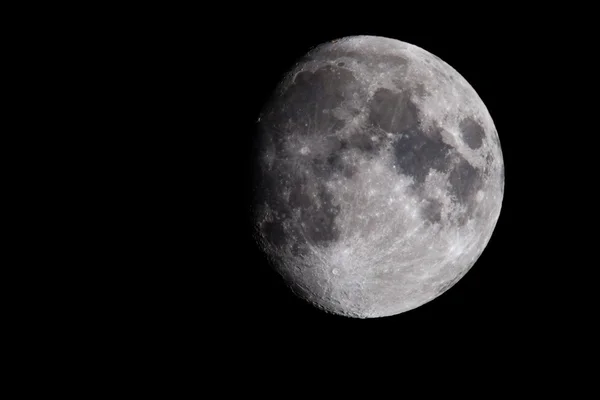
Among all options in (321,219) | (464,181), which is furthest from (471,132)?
(321,219)

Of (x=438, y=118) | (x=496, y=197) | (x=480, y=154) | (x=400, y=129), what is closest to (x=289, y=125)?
(x=400, y=129)

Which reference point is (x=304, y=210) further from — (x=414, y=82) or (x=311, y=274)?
(x=414, y=82)

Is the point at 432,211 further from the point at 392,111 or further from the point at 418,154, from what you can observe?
the point at 392,111

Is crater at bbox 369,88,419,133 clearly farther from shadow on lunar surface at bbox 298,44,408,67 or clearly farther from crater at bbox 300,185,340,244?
crater at bbox 300,185,340,244

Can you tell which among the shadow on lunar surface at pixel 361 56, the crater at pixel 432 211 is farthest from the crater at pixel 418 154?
the shadow on lunar surface at pixel 361 56

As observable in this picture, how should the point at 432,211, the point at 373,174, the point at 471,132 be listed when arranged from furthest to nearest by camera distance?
the point at 471,132 → the point at 432,211 → the point at 373,174

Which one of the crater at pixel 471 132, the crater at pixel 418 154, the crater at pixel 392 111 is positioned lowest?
the crater at pixel 418 154

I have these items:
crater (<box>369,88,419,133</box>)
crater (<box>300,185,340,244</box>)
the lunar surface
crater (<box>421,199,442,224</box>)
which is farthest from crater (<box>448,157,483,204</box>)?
crater (<box>300,185,340,244</box>)

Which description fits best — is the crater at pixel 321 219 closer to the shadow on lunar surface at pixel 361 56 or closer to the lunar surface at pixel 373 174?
the lunar surface at pixel 373 174

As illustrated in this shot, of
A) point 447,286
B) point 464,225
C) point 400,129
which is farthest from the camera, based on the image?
point 447,286
